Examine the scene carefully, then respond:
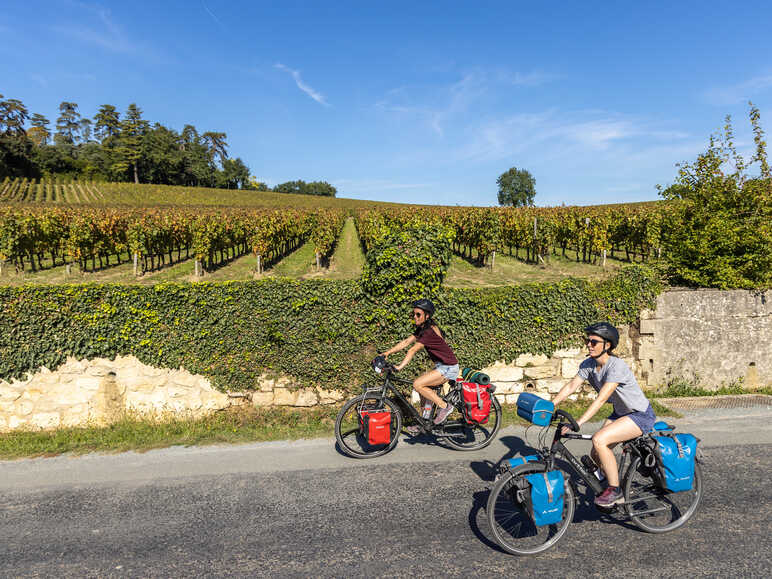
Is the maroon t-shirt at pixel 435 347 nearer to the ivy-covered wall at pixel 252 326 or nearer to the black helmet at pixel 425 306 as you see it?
the black helmet at pixel 425 306

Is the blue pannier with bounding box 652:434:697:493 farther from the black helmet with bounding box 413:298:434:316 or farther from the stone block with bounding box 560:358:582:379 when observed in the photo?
the stone block with bounding box 560:358:582:379

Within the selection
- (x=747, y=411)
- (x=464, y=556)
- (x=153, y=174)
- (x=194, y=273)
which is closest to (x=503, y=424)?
(x=464, y=556)

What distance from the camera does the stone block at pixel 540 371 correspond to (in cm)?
780

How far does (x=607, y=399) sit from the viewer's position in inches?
151

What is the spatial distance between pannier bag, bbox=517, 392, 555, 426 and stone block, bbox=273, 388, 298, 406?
4385 millimetres

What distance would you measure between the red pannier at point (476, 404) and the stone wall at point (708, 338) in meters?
4.31

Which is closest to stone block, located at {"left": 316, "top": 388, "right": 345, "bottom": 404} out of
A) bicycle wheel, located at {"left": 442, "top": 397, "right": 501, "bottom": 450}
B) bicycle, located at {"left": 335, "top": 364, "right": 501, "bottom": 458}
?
bicycle, located at {"left": 335, "top": 364, "right": 501, "bottom": 458}

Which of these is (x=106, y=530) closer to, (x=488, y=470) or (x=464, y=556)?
(x=464, y=556)

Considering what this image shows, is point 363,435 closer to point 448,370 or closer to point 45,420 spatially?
point 448,370

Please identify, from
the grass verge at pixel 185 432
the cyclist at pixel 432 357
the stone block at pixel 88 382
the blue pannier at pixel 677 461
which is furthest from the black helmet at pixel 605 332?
the stone block at pixel 88 382

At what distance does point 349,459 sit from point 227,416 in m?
2.54

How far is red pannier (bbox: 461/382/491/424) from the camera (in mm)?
5660

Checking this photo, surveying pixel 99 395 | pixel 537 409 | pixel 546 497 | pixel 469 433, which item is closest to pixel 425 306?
pixel 469 433

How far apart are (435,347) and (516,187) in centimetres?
11662
